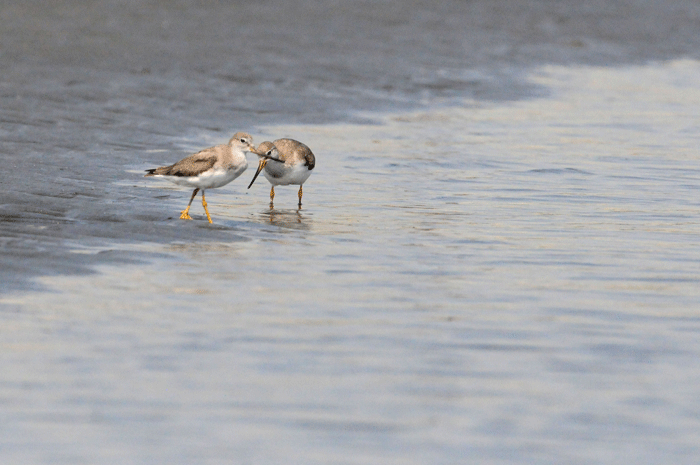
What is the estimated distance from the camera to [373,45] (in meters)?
25.4

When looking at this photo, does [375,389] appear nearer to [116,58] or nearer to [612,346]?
[612,346]

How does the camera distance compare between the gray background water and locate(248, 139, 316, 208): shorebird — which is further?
locate(248, 139, 316, 208): shorebird

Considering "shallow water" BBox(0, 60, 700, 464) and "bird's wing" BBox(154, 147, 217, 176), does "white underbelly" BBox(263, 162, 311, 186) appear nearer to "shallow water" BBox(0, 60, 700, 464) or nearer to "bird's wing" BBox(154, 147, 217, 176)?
"shallow water" BBox(0, 60, 700, 464)

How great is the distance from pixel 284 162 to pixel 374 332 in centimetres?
505

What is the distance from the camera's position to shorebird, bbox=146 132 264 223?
37.3ft

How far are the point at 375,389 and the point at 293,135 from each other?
10878 millimetres

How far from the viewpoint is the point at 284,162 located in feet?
40.4

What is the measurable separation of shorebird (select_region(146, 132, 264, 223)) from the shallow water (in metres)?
0.38

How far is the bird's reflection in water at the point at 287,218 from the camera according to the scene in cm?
1145

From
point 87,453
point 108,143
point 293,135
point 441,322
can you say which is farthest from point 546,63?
point 87,453

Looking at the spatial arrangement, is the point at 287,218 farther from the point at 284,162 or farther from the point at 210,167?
the point at 210,167

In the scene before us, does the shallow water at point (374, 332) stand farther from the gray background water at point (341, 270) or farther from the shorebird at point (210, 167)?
the shorebird at point (210, 167)

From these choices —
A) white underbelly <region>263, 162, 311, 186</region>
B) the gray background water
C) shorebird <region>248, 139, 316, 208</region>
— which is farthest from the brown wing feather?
white underbelly <region>263, 162, 311, 186</region>

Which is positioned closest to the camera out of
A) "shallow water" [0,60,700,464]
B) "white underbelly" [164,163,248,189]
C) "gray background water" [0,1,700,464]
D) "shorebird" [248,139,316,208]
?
"shallow water" [0,60,700,464]
